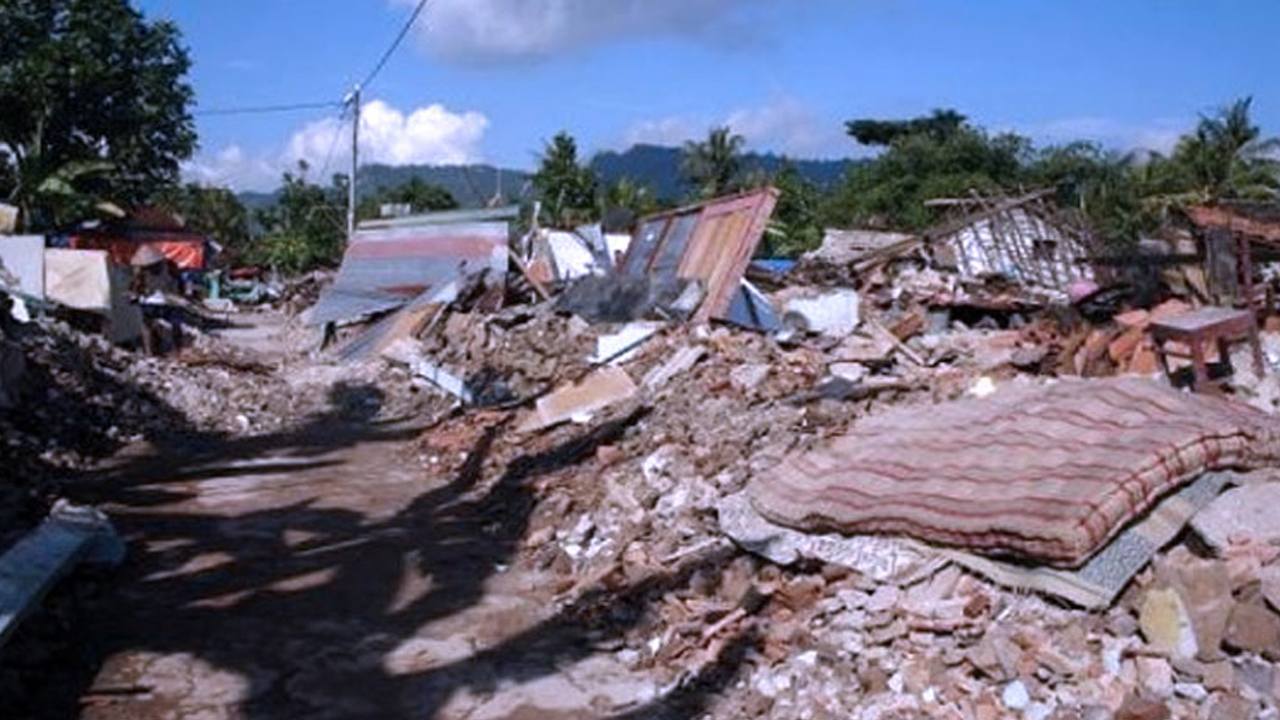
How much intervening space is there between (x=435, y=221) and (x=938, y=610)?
58.5ft

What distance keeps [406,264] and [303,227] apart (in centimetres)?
2707

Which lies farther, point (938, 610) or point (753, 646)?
point (753, 646)

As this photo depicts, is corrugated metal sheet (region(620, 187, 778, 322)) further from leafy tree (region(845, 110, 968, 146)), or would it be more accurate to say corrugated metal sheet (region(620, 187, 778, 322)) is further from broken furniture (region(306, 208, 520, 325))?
leafy tree (region(845, 110, 968, 146))

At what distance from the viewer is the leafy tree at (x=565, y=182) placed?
38.8m

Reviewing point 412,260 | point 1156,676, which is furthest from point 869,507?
point 412,260

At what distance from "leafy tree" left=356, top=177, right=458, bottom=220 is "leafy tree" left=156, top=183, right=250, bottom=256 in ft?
23.3

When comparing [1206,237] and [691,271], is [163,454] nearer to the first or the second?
[691,271]

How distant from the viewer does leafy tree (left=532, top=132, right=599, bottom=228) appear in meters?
38.8

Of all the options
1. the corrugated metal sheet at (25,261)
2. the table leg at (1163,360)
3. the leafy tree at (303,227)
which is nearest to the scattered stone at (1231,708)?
the table leg at (1163,360)

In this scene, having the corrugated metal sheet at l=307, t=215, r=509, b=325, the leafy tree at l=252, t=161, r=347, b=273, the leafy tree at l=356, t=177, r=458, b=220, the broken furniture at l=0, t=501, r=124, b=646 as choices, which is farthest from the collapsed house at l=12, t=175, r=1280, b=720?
the leafy tree at l=356, t=177, r=458, b=220

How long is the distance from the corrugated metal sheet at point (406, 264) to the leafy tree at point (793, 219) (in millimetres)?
11589

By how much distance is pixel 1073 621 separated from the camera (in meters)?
4.79

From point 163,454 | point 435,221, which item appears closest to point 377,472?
point 163,454

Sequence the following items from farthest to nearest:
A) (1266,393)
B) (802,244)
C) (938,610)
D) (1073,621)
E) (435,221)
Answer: (802,244)
(435,221)
(1266,393)
(938,610)
(1073,621)
